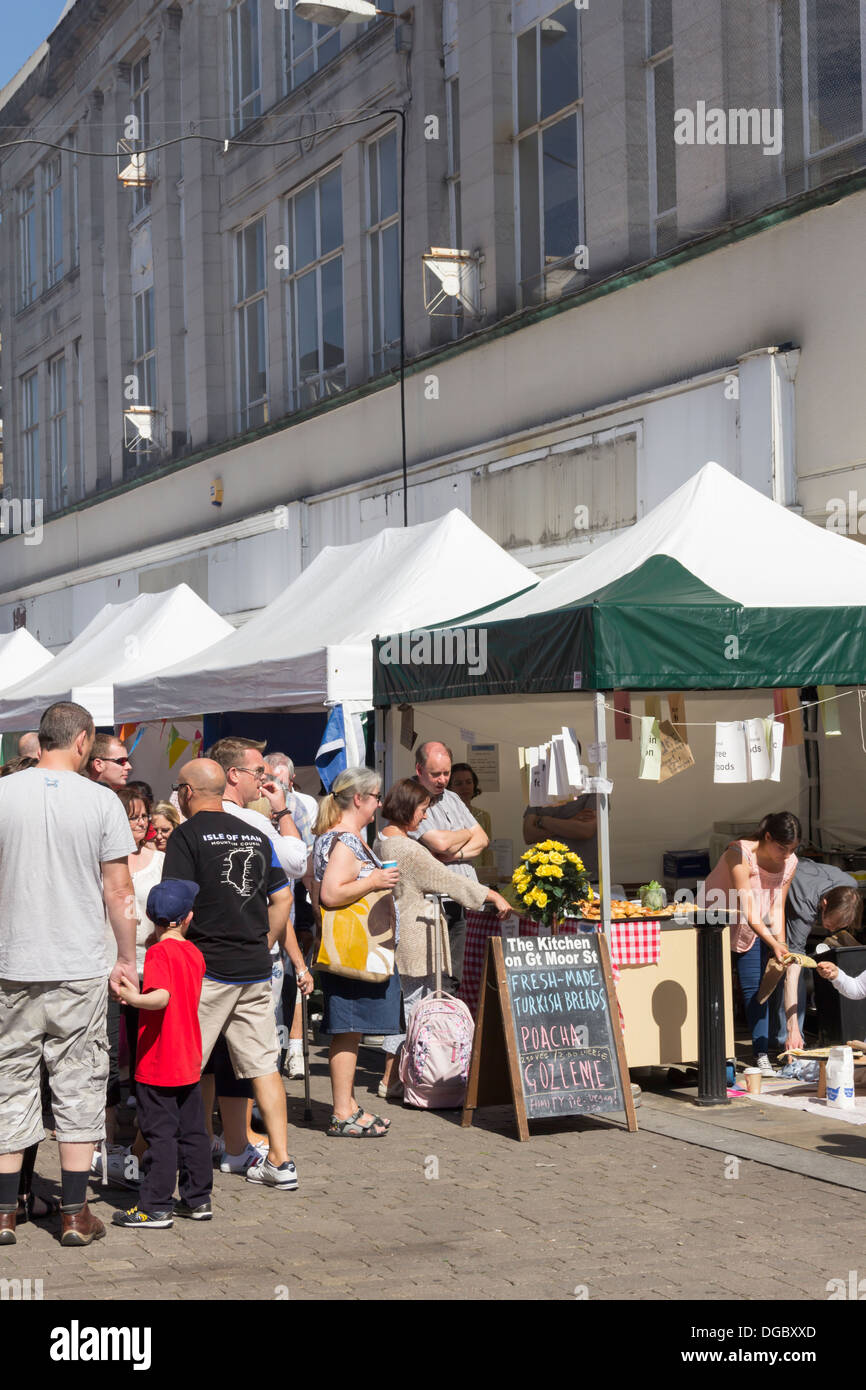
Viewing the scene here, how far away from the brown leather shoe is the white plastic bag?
4310 millimetres

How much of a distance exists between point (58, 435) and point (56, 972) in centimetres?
2882

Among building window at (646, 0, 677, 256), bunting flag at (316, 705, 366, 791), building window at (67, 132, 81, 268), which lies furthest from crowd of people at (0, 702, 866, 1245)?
building window at (67, 132, 81, 268)

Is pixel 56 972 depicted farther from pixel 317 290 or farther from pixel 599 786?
pixel 317 290

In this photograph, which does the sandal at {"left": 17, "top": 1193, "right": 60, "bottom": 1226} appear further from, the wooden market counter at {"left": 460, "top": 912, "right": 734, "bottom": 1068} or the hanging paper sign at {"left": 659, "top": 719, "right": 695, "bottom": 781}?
the hanging paper sign at {"left": 659, "top": 719, "right": 695, "bottom": 781}

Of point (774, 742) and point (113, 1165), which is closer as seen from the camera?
point (113, 1165)

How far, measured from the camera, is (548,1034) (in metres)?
8.73

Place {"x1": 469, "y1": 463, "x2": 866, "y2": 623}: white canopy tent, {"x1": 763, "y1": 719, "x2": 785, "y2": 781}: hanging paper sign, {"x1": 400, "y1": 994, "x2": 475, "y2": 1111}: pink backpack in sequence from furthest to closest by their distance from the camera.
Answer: {"x1": 469, "y1": 463, "x2": 866, "y2": 623}: white canopy tent → {"x1": 763, "y1": 719, "x2": 785, "y2": 781}: hanging paper sign → {"x1": 400, "y1": 994, "x2": 475, "y2": 1111}: pink backpack

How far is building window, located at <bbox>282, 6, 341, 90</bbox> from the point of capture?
73.2 feet

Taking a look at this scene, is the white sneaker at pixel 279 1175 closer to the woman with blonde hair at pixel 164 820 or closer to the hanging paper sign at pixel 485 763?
the woman with blonde hair at pixel 164 820

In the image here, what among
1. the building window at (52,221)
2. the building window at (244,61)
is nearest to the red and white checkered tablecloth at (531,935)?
the building window at (244,61)

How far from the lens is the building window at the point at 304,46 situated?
22.3m

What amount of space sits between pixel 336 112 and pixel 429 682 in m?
13.3

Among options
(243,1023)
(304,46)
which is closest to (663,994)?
(243,1023)

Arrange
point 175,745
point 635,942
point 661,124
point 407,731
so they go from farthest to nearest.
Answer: point 175,745 < point 661,124 < point 407,731 < point 635,942
